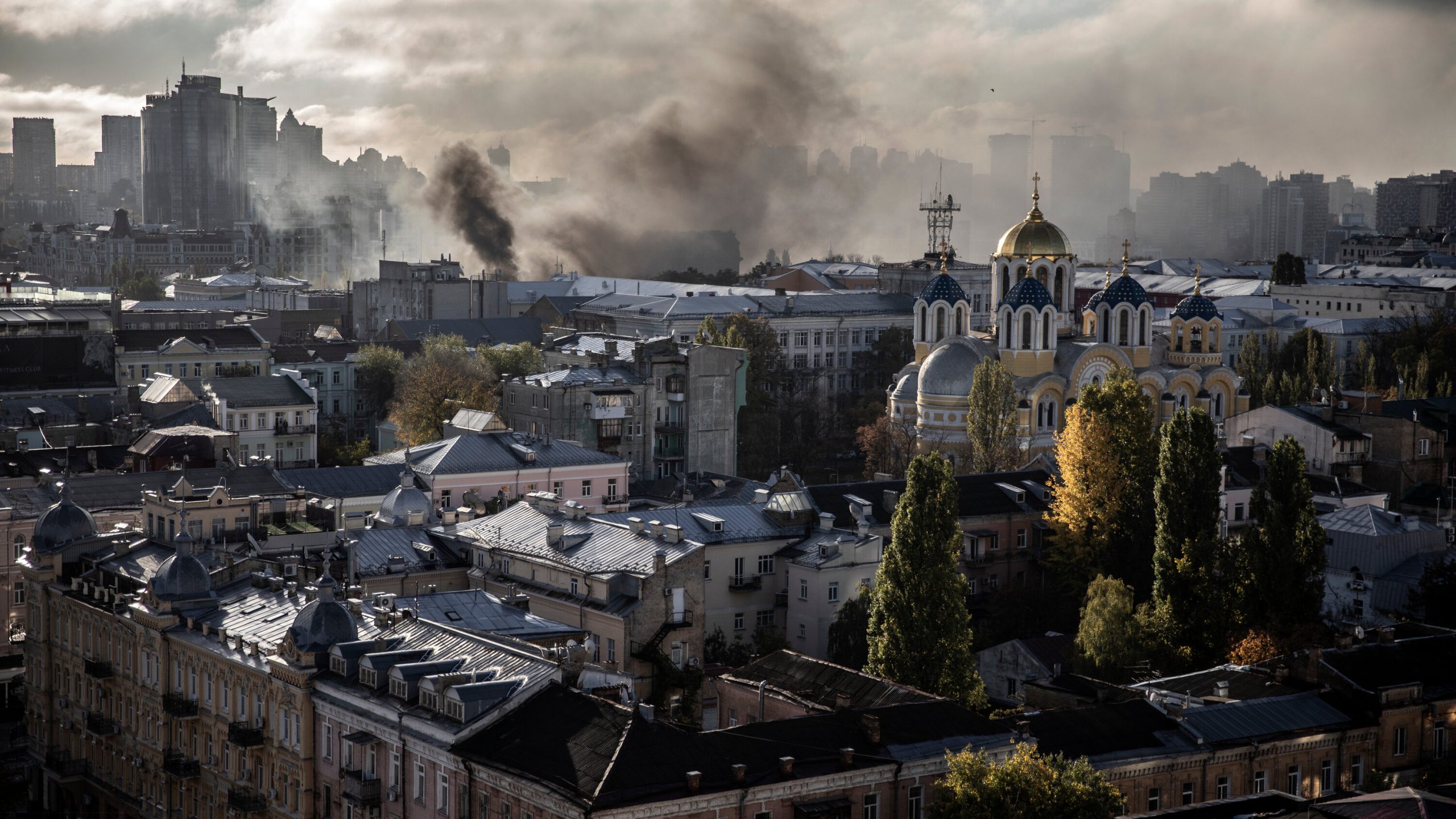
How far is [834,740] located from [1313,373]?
64506 millimetres

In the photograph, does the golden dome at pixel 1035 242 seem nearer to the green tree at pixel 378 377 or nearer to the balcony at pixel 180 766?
the green tree at pixel 378 377

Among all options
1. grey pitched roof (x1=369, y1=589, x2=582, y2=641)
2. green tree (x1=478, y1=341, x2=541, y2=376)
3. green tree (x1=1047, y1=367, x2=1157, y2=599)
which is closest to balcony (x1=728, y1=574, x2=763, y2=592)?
grey pitched roof (x1=369, y1=589, x2=582, y2=641)

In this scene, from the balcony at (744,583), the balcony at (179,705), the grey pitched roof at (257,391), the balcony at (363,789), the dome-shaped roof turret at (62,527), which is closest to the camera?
the balcony at (363,789)

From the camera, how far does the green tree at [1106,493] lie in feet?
170

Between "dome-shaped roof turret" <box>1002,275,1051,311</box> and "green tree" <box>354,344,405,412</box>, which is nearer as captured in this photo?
"dome-shaped roof turret" <box>1002,275,1051,311</box>

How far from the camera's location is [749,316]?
99375 millimetres

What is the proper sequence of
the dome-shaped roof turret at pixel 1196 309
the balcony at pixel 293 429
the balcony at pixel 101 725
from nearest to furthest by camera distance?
the balcony at pixel 101 725
the balcony at pixel 293 429
the dome-shaped roof turret at pixel 1196 309

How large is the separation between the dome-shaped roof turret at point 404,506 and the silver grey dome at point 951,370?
2676cm

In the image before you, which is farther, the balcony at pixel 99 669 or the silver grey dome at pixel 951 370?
the silver grey dome at pixel 951 370

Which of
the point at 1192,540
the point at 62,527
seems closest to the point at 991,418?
the point at 1192,540

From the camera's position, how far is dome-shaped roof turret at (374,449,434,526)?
4947cm

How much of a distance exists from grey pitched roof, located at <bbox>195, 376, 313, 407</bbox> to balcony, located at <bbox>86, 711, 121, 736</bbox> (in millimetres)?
28659

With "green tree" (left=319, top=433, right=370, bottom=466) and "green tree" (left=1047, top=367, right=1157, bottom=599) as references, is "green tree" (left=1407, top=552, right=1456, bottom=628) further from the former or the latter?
"green tree" (left=319, top=433, right=370, bottom=466)

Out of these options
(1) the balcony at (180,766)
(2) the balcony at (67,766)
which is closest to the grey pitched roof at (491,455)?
(2) the balcony at (67,766)
